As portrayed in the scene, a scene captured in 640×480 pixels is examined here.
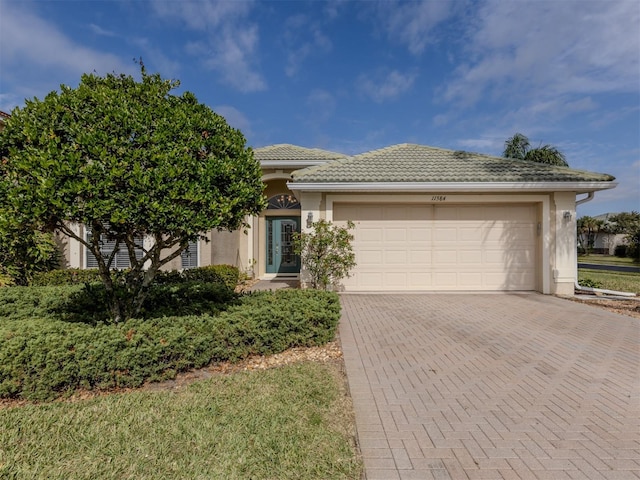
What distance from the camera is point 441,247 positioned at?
991 cm

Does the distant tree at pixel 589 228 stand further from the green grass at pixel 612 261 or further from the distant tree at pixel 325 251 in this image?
the distant tree at pixel 325 251

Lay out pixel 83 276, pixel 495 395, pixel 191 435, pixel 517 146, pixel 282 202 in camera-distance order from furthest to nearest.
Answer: pixel 517 146 < pixel 282 202 < pixel 83 276 < pixel 495 395 < pixel 191 435

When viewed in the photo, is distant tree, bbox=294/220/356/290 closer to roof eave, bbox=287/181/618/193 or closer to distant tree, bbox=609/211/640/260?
roof eave, bbox=287/181/618/193

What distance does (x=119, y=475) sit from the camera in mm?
2393

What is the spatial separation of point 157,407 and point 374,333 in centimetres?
386

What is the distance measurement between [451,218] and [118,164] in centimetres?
912

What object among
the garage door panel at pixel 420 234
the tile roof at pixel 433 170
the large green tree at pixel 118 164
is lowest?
the garage door panel at pixel 420 234

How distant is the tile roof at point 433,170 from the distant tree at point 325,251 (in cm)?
150

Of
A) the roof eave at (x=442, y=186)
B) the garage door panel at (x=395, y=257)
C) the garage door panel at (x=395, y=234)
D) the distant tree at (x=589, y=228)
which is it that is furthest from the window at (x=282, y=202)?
the distant tree at (x=589, y=228)

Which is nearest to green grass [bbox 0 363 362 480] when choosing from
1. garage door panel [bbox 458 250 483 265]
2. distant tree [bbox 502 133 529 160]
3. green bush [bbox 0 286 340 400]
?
green bush [bbox 0 286 340 400]

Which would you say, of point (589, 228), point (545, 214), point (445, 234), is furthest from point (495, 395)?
point (589, 228)

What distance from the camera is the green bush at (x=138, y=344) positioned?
352 centimetres

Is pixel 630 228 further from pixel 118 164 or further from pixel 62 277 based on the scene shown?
pixel 62 277

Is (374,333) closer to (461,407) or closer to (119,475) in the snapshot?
(461,407)
